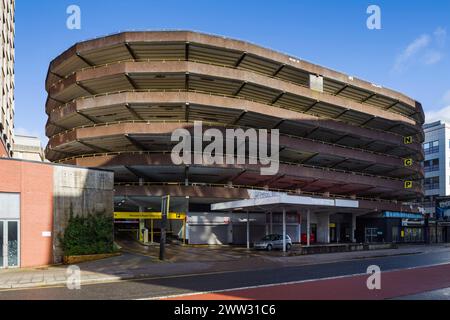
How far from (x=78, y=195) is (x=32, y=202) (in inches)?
107

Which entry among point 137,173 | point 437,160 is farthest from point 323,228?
point 437,160

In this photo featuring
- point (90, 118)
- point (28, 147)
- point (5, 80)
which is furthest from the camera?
point (28, 147)

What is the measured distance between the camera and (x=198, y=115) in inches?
1758

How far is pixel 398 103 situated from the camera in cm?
6019

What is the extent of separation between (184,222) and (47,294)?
2688 centimetres

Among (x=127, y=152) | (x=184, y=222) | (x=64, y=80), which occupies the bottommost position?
(x=184, y=222)

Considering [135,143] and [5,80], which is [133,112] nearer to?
[135,143]

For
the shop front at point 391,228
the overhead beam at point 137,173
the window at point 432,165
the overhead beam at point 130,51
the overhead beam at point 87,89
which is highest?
the overhead beam at point 130,51

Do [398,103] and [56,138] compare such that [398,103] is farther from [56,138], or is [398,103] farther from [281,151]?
[56,138]

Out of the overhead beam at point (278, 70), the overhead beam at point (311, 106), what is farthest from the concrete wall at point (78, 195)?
the overhead beam at point (311, 106)

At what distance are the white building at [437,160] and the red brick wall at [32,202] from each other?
78465 millimetres

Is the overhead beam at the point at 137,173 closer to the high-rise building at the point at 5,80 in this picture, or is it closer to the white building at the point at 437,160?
the high-rise building at the point at 5,80

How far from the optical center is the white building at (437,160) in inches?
3450
